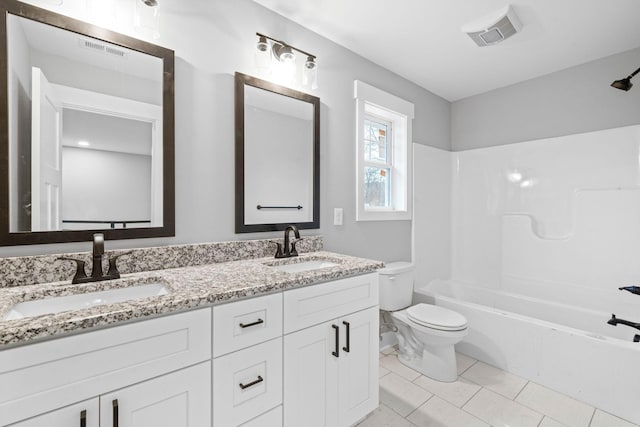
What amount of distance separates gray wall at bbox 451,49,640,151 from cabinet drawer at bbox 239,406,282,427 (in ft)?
10.1

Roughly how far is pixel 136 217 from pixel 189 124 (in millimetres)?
530

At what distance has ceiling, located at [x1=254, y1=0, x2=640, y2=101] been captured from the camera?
69.4 inches

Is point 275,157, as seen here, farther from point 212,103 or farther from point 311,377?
point 311,377

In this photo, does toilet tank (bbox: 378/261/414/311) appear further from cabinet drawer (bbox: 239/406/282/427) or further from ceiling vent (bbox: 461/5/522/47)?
ceiling vent (bbox: 461/5/522/47)

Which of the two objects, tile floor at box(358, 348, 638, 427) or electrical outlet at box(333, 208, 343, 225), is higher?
electrical outlet at box(333, 208, 343, 225)

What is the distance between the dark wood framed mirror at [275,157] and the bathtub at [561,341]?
59.2 inches

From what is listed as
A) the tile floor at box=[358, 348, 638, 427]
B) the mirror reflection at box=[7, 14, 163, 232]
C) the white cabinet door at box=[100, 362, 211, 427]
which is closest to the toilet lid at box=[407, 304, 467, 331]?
the tile floor at box=[358, 348, 638, 427]

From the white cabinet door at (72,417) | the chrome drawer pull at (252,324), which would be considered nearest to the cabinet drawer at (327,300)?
the chrome drawer pull at (252,324)

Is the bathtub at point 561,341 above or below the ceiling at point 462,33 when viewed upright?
below

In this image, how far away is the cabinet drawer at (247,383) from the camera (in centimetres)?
103

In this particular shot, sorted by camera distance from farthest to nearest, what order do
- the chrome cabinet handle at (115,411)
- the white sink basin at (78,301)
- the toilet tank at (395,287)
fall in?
the toilet tank at (395,287), the white sink basin at (78,301), the chrome cabinet handle at (115,411)

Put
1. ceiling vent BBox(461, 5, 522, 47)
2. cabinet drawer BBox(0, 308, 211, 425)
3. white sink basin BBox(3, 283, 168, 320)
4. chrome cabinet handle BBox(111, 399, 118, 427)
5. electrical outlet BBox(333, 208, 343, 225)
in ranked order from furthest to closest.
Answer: electrical outlet BBox(333, 208, 343, 225)
ceiling vent BBox(461, 5, 522, 47)
white sink basin BBox(3, 283, 168, 320)
chrome cabinet handle BBox(111, 399, 118, 427)
cabinet drawer BBox(0, 308, 211, 425)

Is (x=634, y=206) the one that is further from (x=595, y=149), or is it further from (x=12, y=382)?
(x=12, y=382)

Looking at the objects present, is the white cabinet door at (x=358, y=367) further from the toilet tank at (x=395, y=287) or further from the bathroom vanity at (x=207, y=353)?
the toilet tank at (x=395, y=287)
